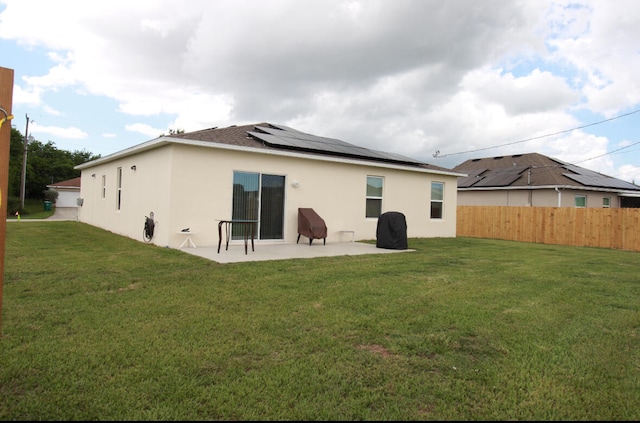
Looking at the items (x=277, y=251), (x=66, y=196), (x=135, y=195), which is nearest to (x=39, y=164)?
(x=66, y=196)

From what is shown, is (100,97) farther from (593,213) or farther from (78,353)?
(593,213)

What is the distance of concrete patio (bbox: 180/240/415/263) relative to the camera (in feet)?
26.3

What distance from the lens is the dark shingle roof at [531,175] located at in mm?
20203

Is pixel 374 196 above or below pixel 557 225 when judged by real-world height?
above

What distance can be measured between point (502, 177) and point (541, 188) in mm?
2956

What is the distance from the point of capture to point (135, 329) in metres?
3.58

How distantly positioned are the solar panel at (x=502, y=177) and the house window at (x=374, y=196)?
11.3 m

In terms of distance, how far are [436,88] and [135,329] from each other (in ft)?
49.7

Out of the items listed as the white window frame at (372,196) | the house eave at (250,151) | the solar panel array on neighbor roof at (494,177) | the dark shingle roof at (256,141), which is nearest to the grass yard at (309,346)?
the house eave at (250,151)

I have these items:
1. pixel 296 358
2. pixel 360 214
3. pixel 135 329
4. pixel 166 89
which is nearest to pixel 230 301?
pixel 135 329

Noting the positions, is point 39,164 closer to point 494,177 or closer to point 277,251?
point 277,251

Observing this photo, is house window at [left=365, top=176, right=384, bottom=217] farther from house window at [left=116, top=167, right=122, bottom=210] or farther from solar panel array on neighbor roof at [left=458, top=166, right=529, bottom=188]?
solar panel array on neighbor roof at [left=458, top=166, right=529, bottom=188]

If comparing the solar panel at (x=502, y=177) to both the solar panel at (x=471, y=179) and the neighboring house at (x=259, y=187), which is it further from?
the neighboring house at (x=259, y=187)

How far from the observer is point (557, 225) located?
15.8 m
